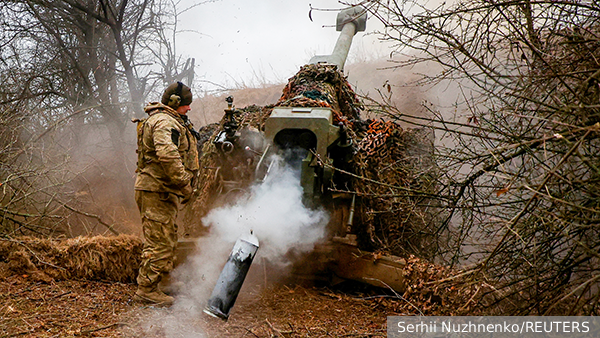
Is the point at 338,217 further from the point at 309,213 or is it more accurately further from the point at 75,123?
the point at 75,123

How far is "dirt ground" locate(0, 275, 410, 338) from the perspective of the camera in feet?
13.3

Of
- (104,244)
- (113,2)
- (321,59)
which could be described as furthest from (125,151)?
(104,244)

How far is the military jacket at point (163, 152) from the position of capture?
15.9ft

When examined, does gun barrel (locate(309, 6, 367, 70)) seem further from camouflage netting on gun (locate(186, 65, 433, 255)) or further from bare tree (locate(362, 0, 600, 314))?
bare tree (locate(362, 0, 600, 314))

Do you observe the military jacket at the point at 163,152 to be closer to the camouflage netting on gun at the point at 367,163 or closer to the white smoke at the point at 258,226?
the white smoke at the point at 258,226

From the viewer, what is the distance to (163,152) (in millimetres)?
4809

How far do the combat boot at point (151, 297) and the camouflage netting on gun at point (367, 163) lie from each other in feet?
3.90

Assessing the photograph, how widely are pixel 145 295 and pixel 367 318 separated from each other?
2180 millimetres

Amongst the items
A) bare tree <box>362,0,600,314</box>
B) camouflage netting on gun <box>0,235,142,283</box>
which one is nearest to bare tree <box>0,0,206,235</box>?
camouflage netting on gun <box>0,235,142,283</box>

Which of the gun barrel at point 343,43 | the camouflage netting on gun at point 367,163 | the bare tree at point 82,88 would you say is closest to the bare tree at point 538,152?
the camouflage netting on gun at point 367,163

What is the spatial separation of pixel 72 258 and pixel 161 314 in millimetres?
1491

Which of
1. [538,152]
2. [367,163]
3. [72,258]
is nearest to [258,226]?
[367,163]

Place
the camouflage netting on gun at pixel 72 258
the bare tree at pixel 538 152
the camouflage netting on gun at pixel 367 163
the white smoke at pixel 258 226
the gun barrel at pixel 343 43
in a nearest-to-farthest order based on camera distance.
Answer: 1. the bare tree at pixel 538 152
2. the camouflage netting on gun at pixel 72 258
3. the white smoke at pixel 258 226
4. the camouflage netting on gun at pixel 367 163
5. the gun barrel at pixel 343 43

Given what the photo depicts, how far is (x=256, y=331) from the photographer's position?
4.33 meters
